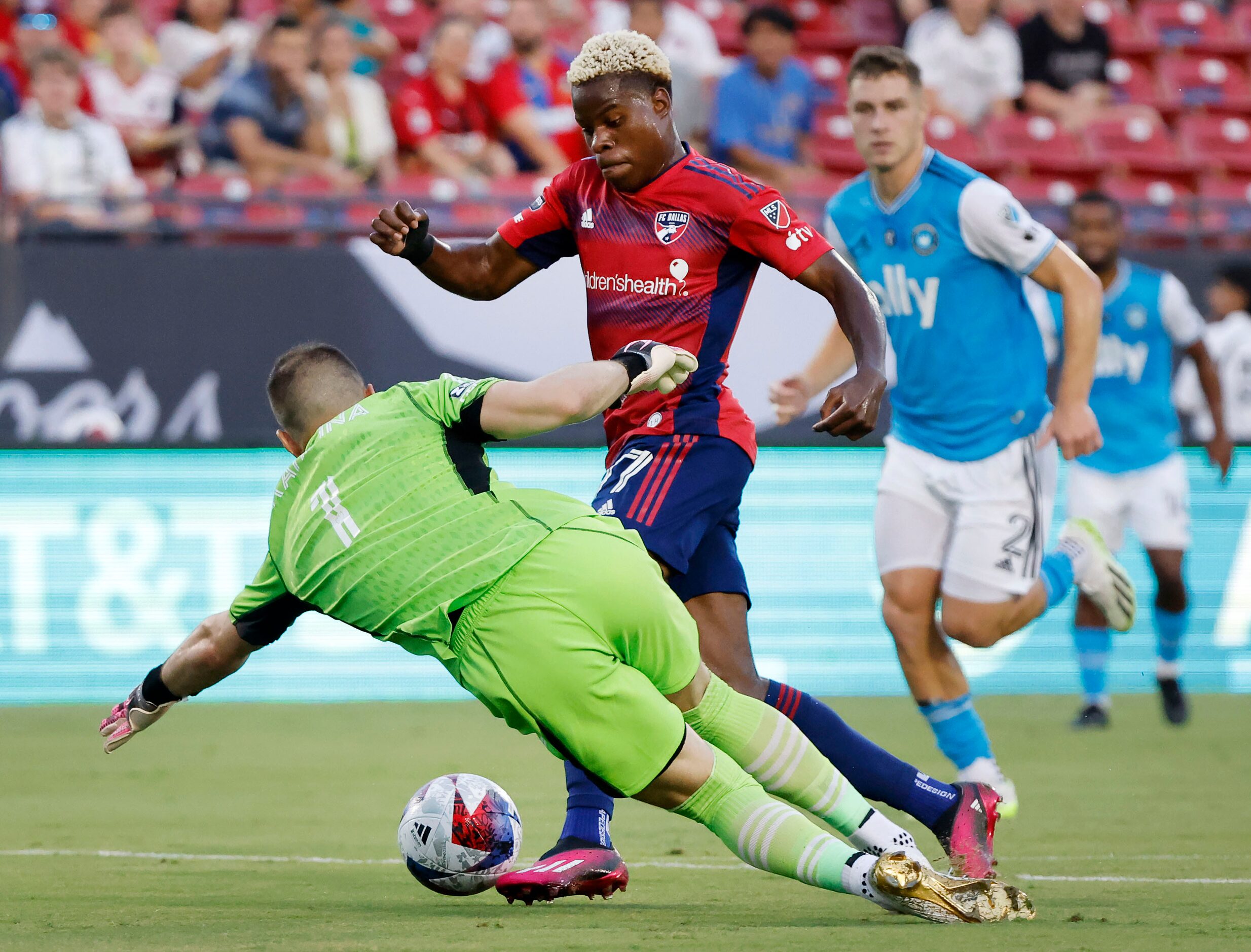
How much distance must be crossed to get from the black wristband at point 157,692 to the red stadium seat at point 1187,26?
1302 cm

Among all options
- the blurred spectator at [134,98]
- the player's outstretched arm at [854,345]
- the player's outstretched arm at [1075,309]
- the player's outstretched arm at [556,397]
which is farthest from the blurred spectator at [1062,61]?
the player's outstretched arm at [556,397]

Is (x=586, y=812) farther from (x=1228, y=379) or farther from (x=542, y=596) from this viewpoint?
(x=1228, y=379)

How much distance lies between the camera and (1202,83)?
1523cm

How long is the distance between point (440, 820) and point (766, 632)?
5.93 metres

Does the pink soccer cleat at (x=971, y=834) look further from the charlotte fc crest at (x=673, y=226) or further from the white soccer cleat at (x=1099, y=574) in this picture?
the white soccer cleat at (x=1099, y=574)

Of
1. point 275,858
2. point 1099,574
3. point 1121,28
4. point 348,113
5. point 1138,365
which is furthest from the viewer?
point 1121,28

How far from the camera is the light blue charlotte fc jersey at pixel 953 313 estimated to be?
6133 millimetres

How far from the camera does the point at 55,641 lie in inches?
396

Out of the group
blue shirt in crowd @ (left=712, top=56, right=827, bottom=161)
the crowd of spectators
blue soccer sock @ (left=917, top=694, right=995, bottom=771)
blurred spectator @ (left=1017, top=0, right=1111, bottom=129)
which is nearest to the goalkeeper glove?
blue soccer sock @ (left=917, top=694, right=995, bottom=771)

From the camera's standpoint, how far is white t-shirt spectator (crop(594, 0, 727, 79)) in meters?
13.6

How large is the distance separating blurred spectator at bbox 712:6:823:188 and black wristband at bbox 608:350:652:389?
859cm

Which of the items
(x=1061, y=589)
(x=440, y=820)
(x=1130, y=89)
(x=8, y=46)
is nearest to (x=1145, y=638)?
(x=1061, y=589)

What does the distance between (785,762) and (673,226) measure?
5.09 feet

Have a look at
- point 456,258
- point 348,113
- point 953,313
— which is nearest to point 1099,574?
point 953,313
